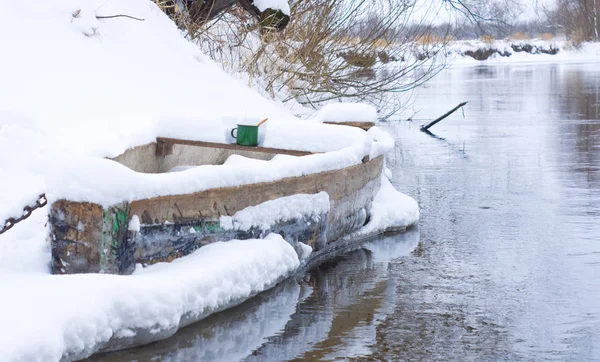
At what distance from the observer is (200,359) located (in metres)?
4.67

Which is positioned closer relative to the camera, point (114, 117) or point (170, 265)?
point (170, 265)

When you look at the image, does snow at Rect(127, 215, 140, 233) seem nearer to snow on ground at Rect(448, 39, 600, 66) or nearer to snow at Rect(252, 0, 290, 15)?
snow at Rect(252, 0, 290, 15)

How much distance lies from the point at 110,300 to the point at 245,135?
3175 mm

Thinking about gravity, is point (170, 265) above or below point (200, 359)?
above

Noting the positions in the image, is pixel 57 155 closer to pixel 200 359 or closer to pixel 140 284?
pixel 140 284

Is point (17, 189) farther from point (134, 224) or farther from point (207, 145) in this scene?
Answer: point (207, 145)

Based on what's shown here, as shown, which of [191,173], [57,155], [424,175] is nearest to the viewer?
[57,155]

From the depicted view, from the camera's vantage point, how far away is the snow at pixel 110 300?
13.5 ft

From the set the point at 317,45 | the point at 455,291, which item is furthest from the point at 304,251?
the point at 317,45

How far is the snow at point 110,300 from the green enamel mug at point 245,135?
1927 mm

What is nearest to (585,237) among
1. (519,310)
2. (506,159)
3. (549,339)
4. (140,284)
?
(519,310)

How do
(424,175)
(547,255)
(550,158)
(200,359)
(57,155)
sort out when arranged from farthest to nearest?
(550,158) → (424,175) → (547,255) → (57,155) → (200,359)

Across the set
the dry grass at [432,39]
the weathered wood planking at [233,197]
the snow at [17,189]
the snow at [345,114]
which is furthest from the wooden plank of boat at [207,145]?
the dry grass at [432,39]

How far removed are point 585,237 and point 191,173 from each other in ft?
11.3
